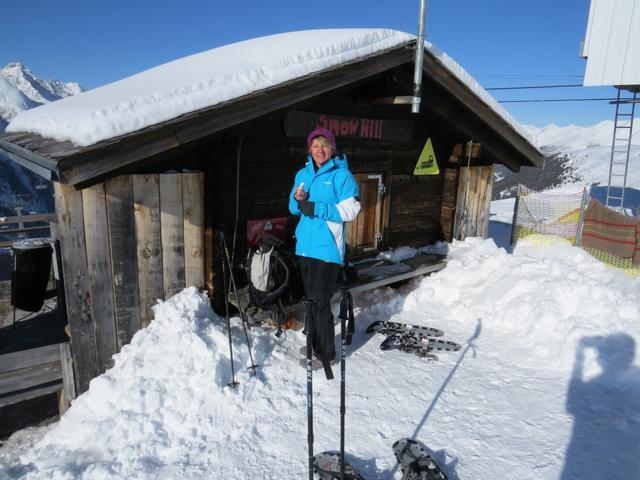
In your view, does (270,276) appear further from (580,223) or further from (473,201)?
(580,223)

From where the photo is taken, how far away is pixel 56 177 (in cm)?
346

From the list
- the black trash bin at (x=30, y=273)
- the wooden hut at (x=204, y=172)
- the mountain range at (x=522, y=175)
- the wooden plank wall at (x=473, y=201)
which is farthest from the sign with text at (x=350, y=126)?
the mountain range at (x=522, y=175)

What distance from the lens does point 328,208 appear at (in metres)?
4.02

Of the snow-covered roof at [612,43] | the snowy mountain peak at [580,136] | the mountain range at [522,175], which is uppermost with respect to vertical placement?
the snowy mountain peak at [580,136]

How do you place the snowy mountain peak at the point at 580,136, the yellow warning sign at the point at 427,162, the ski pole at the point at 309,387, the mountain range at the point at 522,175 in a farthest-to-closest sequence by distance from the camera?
1. the snowy mountain peak at the point at 580,136
2. the mountain range at the point at 522,175
3. the yellow warning sign at the point at 427,162
4. the ski pole at the point at 309,387

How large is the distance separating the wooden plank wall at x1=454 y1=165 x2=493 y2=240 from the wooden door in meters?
2.15

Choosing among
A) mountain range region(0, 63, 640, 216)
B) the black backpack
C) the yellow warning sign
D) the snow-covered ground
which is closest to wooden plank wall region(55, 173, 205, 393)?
the snow-covered ground

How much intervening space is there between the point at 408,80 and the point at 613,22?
1580cm

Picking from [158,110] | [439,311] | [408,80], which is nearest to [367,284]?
[439,311]

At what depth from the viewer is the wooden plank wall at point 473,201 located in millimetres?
8508

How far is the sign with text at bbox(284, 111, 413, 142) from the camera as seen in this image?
564 centimetres

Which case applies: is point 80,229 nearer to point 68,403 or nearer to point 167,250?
point 167,250

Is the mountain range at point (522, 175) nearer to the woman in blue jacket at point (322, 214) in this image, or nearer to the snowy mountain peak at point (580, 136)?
the snowy mountain peak at point (580, 136)

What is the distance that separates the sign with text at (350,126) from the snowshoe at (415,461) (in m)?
3.87
